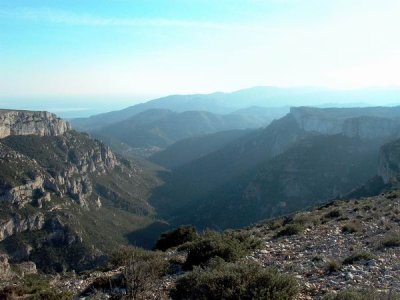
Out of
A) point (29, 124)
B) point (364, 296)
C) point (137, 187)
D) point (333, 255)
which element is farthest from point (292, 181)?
point (364, 296)

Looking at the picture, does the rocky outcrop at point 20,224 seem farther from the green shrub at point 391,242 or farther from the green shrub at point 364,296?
the green shrub at point 364,296

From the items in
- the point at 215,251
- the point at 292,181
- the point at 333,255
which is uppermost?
the point at 215,251

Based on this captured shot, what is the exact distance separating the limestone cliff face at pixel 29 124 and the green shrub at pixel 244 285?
459 feet

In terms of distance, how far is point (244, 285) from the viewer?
300 inches

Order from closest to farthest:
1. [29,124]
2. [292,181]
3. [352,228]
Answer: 1. [352,228]
2. [292,181]
3. [29,124]

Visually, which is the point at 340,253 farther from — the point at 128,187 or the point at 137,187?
the point at 137,187

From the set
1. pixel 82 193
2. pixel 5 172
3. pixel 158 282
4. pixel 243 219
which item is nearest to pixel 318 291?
pixel 158 282

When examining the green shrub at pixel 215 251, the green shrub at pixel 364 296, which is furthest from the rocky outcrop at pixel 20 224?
the green shrub at pixel 364 296

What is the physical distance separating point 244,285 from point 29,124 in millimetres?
151319

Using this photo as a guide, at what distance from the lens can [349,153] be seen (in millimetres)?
140000

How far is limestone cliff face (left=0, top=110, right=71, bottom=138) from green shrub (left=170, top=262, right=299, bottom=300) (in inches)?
5504

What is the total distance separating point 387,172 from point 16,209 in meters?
83.7

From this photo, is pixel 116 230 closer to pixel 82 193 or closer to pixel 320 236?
pixel 82 193

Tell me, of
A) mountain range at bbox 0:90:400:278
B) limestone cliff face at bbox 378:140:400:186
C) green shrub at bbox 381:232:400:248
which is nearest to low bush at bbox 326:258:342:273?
green shrub at bbox 381:232:400:248
